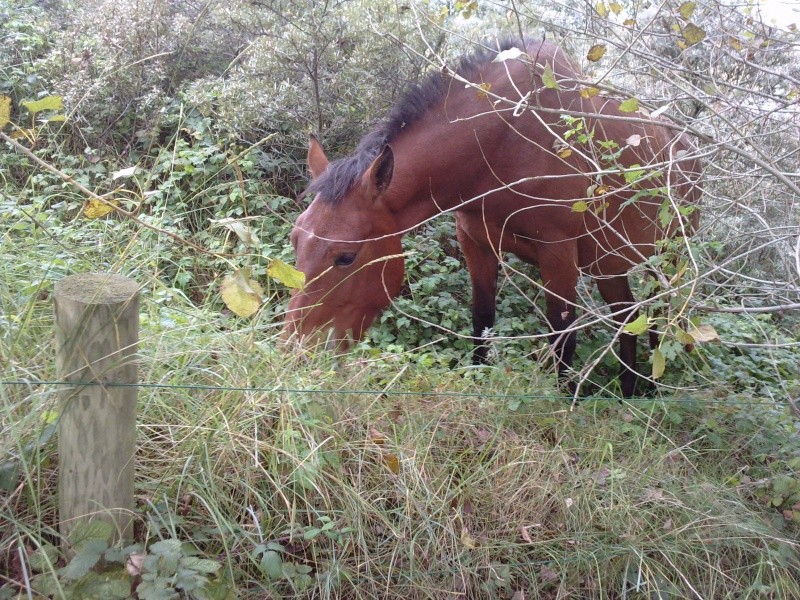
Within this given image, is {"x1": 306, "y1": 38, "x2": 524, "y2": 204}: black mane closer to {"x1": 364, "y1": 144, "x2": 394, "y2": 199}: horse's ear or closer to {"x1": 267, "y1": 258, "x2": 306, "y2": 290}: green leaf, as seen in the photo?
{"x1": 364, "y1": 144, "x2": 394, "y2": 199}: horse's ear

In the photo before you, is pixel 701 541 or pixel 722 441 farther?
pixel 722 441

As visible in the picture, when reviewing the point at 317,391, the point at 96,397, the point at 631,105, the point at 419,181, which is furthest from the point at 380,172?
the point at 96,397

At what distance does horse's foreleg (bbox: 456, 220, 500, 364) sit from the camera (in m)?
4.22

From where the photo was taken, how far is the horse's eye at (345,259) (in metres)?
3.40

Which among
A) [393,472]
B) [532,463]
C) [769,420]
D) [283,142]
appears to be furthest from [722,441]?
[283,142]

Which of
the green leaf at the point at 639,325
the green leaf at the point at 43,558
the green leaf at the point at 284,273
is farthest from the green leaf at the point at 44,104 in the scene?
the green leaf at the point at 639,325

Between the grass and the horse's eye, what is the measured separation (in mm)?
523

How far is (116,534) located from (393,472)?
96 cm

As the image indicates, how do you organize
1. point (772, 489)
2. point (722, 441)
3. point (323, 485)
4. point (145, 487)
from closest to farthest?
point (145, 487) → point (323, 485) → point (772, 489) → point (722, 441)

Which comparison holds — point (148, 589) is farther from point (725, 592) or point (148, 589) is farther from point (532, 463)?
point (725, 592)

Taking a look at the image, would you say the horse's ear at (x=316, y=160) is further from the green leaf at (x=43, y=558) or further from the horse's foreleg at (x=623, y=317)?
the green leaf at (x=43, y=558)

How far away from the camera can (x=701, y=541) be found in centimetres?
261

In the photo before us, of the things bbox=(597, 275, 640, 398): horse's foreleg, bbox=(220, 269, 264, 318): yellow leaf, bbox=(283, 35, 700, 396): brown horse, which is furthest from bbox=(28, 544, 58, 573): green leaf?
bbox=(597, 275, 640, 398): horse's foreleg

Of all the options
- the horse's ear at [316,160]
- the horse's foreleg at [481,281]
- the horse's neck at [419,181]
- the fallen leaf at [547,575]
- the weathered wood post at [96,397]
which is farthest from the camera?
the horse's foreleg at [481,281]
